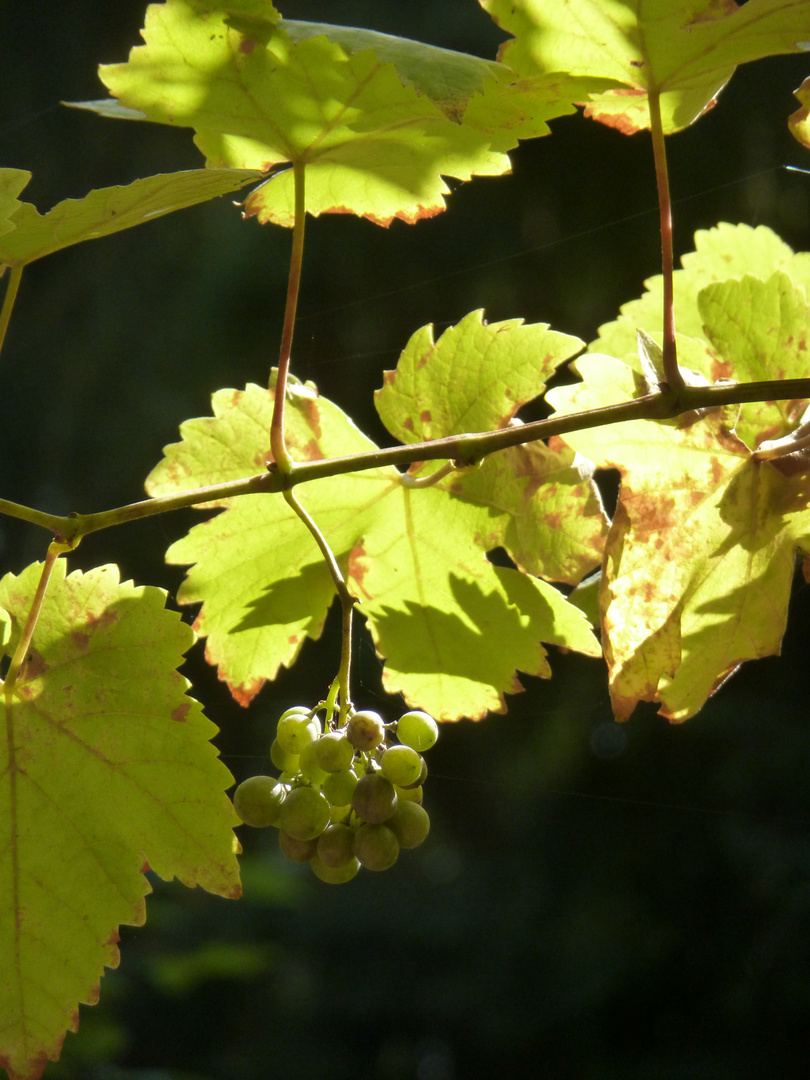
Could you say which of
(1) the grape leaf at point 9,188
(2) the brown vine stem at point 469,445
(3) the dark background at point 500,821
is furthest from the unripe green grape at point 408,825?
(3) the dark background at point 500,821

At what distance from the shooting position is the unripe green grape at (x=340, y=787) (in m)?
0.68

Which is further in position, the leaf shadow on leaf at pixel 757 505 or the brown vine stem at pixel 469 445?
the leaf shadow on leaf at pixel 757 505

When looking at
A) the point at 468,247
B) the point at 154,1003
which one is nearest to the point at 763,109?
the point at 468,247

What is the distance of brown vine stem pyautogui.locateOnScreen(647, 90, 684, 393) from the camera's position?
0.52 meters

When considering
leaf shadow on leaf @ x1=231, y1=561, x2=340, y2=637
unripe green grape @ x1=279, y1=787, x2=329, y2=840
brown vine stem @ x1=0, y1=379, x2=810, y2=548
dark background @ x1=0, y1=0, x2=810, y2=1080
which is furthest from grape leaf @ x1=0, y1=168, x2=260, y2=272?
dark background @ x1=0, y1=0, x2=810, y2=1080

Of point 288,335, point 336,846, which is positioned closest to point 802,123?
point 288,335

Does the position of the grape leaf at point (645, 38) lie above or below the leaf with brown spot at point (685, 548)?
above

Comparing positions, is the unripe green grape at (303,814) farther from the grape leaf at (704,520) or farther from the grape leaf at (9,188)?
the grape leaf at (9,188)

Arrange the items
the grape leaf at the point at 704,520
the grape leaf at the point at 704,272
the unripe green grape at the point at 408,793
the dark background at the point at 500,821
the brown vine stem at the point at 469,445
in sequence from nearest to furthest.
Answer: the brown vine stem at the point at 469,445 < the grape leaf at the point at 704,520 < the unripe green grape at the point at 408,793 < the grape leaf at the point at 704,272 < the dark background at the point at 500,821

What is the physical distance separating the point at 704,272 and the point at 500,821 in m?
3.45

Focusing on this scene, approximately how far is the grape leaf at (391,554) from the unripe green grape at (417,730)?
33 millimetres

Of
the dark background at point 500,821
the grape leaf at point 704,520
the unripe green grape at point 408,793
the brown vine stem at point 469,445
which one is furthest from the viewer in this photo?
the dark background at point 500,821

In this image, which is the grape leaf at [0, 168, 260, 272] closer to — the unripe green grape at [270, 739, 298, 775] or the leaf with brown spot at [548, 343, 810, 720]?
the leaf with brown spot at [548, 343, 810, 720]

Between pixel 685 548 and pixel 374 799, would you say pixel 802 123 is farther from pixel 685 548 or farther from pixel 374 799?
pixel 374 799
